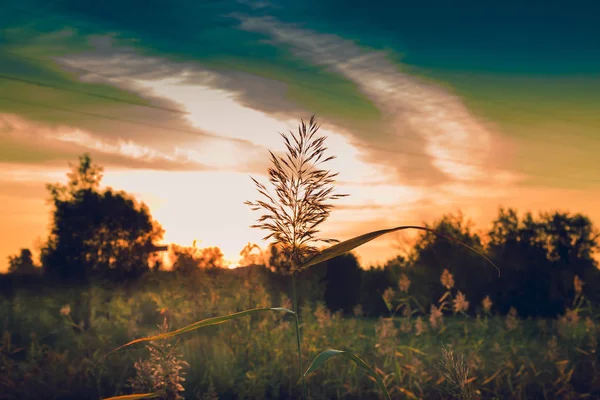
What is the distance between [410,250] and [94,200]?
8.91 m

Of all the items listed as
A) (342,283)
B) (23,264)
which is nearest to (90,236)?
(23,264)

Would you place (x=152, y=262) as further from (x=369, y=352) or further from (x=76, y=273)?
(x=369, y=352)

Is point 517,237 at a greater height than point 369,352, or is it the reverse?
point 517,237

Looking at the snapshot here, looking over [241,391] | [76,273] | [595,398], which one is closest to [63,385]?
[241,391]

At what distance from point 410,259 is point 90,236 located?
29.2 ft

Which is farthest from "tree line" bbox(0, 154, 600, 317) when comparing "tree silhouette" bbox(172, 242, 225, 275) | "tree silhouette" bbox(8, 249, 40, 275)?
"tree silhouette" bbox(172, 242, 225, 275)

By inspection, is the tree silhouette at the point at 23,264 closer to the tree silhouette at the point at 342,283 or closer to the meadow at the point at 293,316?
the meadow at the point at 293,316

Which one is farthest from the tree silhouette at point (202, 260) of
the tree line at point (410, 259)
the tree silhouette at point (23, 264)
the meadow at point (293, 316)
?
the tree silhouette at point (23, 264)

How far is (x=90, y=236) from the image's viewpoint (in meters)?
15.1

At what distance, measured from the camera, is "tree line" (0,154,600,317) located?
43.9 ft

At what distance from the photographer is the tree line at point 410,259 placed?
1337 centimetres

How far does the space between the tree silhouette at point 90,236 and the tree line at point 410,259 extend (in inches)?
1.1

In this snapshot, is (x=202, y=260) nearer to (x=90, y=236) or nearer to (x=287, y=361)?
(x=287, y=361)

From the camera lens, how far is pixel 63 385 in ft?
17.3
